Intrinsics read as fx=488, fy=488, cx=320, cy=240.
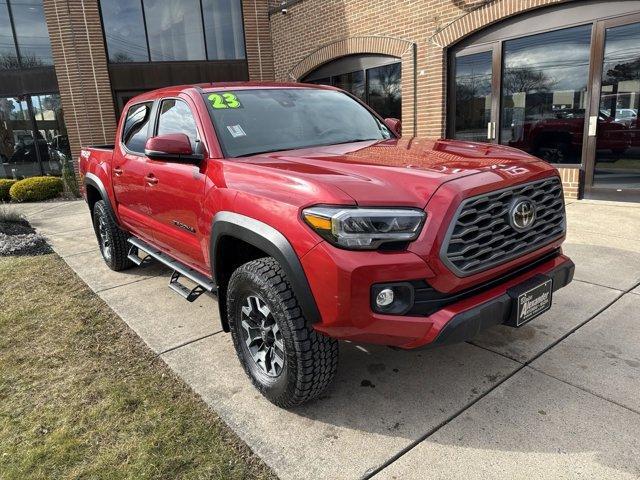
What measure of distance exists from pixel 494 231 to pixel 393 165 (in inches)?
24.0

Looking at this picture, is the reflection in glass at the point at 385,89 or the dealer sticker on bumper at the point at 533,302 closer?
the dealer sticker on bumper at the point at 533,302

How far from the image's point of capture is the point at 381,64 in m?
10.3

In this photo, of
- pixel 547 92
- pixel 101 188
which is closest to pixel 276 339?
pixel 101 188

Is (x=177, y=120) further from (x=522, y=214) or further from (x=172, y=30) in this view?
(x=172, y=30)

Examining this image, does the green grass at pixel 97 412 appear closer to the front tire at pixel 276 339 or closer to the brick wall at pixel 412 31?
the front tire at pixel 276 339

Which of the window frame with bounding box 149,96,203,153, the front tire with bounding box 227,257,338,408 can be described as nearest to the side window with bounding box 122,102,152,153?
the window frame with bounding box 149,96,203,153

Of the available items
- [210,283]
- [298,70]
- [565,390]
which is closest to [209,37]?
[298,70]

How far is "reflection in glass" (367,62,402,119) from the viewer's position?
1007cm

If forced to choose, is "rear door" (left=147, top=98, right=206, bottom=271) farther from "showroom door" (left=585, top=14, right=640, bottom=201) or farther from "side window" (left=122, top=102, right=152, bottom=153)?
"showroom door" (left=585, top=14, right=640, bottom=201)

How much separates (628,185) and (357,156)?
238 inches

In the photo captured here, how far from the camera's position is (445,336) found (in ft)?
7.37

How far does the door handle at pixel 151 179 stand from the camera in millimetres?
3803

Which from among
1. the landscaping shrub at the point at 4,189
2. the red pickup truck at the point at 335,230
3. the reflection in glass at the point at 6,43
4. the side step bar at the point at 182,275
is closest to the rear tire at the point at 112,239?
the side step bar at the point at 182,275

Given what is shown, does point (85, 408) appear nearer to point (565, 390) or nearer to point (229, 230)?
point (229, 230)
